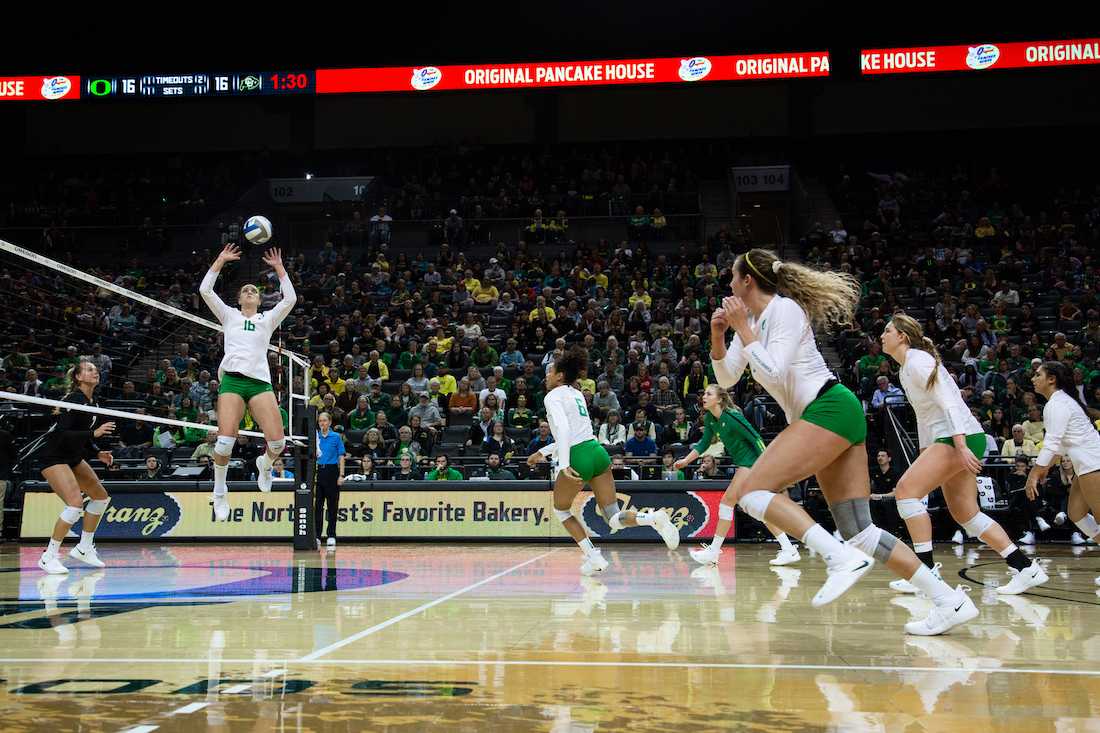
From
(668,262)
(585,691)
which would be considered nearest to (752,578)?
(585,691)

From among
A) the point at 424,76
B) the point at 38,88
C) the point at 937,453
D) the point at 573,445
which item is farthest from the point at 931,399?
the point at 38,88

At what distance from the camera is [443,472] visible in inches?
628

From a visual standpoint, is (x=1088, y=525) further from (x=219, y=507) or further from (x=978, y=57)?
(x=978, y=57)

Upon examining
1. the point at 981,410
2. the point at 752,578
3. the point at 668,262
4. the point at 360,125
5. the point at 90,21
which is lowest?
the point at 752,578

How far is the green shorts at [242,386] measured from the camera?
9586 mm

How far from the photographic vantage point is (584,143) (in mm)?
30609

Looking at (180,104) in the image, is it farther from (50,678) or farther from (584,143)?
(50,678)

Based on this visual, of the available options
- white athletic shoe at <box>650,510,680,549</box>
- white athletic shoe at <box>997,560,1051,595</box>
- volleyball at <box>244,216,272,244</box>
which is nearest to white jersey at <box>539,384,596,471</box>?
white athletic shoe at <box>650,510,680,549</box>

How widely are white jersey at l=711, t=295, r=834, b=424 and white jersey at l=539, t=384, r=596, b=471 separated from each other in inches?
162

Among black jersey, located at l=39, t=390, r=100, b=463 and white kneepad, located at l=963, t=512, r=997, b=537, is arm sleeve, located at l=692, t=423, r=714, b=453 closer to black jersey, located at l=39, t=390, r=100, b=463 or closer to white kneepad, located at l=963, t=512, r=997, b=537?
white kneepad, located at l=963, t=512, r=997, b=537

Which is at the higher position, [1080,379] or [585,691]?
[1080,379]

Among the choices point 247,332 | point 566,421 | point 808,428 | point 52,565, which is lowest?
point 52,565

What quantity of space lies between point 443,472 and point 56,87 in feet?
66.1

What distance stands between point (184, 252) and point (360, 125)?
814 centimetres
